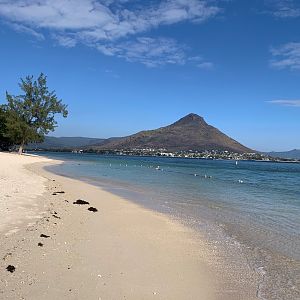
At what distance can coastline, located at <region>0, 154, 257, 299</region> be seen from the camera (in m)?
6.07

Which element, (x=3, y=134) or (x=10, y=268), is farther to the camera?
(x=3, y=134)

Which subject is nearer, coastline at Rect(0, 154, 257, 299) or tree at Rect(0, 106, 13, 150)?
coastline at Rect(0, 154, 257, 299)

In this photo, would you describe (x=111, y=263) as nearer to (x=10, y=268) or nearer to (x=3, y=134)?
(x=10, y=268)

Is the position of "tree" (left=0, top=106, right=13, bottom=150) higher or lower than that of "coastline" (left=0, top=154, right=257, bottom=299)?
higher

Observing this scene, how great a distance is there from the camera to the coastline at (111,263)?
19.9 ft

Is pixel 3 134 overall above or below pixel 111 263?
above

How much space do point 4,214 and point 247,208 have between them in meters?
11.3

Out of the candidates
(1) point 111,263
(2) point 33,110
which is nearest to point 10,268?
(1) point 111,263

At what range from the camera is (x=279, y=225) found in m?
13.4

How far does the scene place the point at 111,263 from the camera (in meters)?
7.53

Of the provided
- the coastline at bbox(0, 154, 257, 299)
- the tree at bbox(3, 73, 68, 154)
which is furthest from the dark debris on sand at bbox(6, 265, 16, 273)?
the tree at bbox(3, 73, 68, 154)

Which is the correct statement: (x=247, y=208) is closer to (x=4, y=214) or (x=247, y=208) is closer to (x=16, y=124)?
(x=4, y=214)

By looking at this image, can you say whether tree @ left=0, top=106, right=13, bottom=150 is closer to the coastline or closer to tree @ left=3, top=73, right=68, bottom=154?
tree @ left=3, top=73, right=68, bottom=154

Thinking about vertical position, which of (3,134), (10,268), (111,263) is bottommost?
(111,263)
